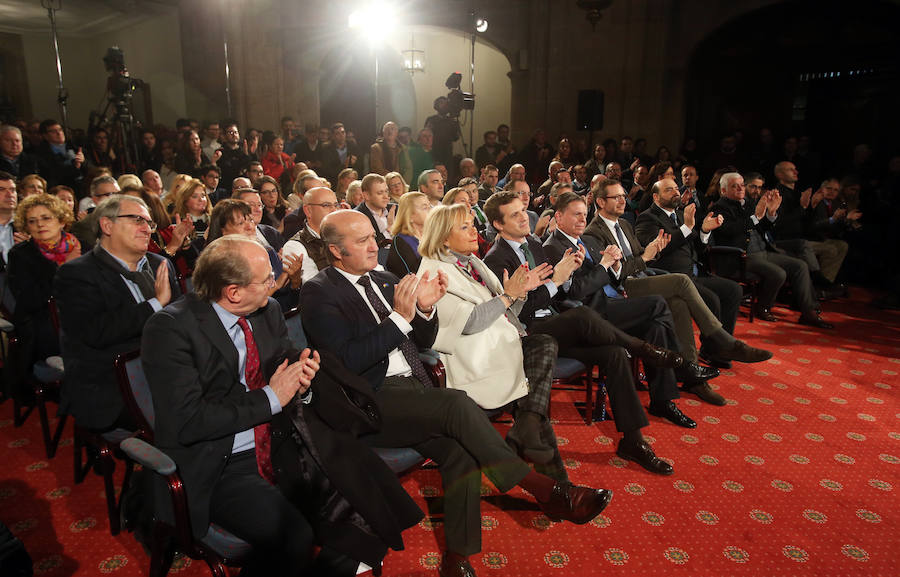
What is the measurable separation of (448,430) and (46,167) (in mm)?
5461

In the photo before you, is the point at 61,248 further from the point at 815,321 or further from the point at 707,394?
the point at 815,321

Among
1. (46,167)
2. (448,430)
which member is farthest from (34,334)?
(46,167)

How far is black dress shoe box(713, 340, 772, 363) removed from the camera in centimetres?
385

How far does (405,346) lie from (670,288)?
216 centimetres

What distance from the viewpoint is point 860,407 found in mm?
3582

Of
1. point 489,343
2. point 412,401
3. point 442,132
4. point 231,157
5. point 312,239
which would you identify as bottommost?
point 412,401

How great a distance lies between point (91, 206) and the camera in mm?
4629

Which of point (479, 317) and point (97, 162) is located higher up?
point (97, 162)

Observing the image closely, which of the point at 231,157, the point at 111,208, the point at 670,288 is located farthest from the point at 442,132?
the point at 111,208

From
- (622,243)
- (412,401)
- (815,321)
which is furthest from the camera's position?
(815,321)

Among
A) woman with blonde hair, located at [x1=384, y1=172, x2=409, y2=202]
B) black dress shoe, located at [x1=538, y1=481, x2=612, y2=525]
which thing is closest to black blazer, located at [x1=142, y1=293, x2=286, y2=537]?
black dress shoe, located at [x1=538, y1=481, x2=612, y2=525]

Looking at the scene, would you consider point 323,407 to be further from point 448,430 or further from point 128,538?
point 128,538

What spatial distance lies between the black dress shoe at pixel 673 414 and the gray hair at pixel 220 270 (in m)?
2.51

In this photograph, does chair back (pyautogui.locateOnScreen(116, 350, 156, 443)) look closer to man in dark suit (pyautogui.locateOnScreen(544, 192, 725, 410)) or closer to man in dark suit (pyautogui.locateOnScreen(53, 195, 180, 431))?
man in dark suit (pyautogui.locateOnScreen(53, 195, 180, 431))
